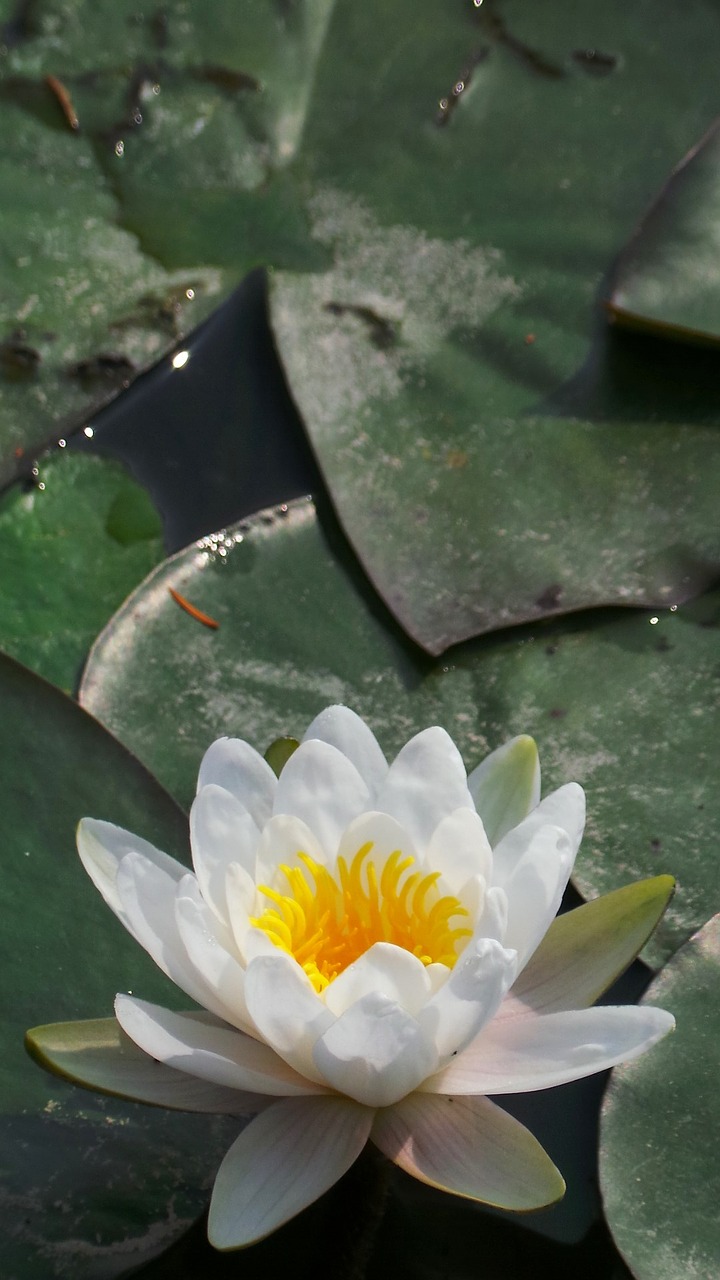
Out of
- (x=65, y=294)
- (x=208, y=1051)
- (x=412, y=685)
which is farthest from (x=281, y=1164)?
(x=65, y=294)

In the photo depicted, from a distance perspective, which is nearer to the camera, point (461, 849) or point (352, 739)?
point (461, 849)

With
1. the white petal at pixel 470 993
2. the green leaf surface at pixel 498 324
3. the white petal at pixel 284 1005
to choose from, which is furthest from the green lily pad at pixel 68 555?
the white petal at pixel 470 993

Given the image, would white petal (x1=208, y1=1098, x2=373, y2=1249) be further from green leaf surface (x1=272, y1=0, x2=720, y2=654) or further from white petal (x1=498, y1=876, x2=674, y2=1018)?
green leaf surface (x1=272, y1=0, x2=720, y2=654)

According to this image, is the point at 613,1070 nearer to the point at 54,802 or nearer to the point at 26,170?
the point at 54,802

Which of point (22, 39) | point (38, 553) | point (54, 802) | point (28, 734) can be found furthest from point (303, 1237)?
point (22, 39)

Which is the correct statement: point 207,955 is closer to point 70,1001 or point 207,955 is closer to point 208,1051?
point 208,1051

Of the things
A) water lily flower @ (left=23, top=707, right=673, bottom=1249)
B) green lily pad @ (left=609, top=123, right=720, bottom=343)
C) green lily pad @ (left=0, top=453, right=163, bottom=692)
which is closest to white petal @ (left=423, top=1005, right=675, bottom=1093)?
water lily flower @ (left=23, top=707, right=673, bottom=1249)
